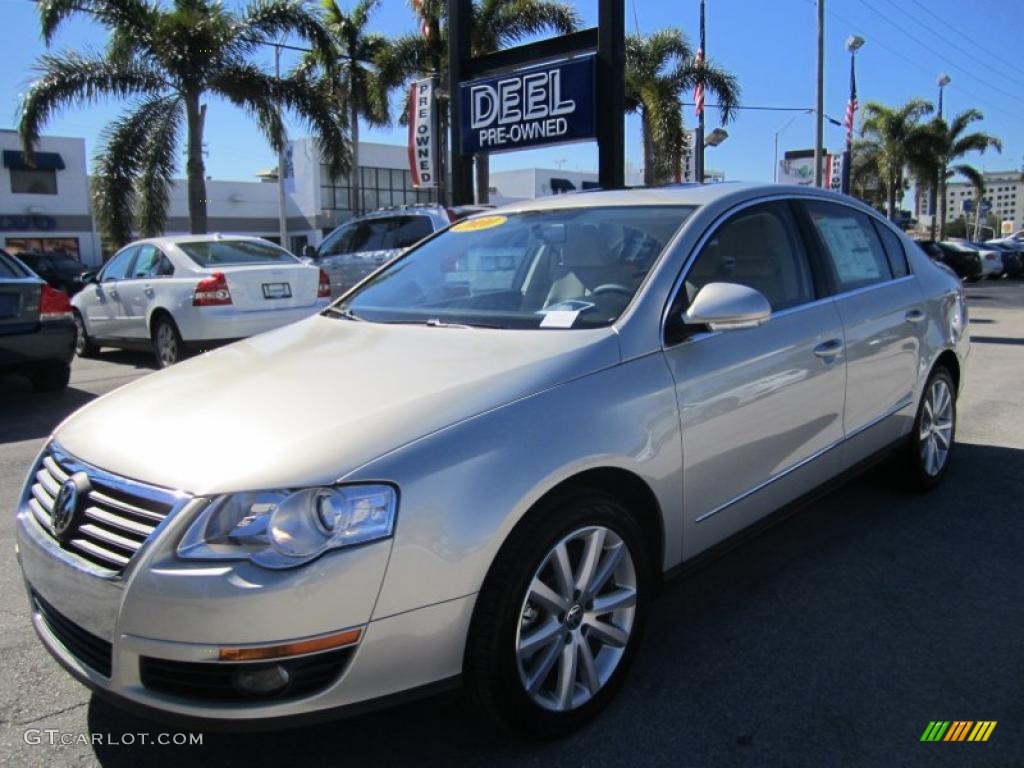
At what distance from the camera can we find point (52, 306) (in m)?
7.66

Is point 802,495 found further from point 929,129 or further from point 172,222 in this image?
point 172,222

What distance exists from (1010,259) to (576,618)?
31.9 meters

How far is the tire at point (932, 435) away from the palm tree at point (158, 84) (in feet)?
51.5

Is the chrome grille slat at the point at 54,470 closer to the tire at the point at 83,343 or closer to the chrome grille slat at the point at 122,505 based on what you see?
the chrome grille slat at the point at 122,505

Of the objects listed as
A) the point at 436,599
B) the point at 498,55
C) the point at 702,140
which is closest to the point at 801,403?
the point at 436,599

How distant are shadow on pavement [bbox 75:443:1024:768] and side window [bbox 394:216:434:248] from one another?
24.4 feet

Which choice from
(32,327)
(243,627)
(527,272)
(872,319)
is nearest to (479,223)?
(527,272)

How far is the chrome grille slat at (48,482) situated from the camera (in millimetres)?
2479

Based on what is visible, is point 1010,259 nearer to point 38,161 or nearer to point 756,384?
point 756,384

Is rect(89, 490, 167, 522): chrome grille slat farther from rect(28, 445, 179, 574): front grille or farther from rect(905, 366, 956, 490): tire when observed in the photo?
rect(905, 366, 956, 490): tire

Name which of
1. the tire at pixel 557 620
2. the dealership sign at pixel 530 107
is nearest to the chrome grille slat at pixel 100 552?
the tire at pixel 557 620

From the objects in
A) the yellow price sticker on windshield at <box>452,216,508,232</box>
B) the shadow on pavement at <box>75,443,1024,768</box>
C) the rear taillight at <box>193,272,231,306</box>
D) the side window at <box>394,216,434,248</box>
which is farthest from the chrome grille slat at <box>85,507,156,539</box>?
the side window at <box>394,216,434,248</box>

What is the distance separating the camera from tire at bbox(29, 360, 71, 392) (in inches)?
313

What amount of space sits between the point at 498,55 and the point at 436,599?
9.18m
